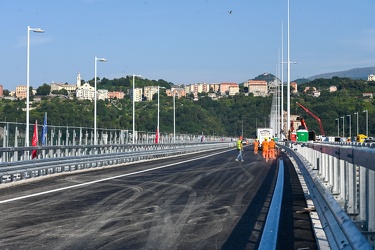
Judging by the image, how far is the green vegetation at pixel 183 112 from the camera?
71.2 m

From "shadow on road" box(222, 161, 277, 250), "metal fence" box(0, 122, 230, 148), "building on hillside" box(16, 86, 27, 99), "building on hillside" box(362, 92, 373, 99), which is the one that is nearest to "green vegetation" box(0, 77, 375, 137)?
"building on hillside" box(362, 92, 373, 99)

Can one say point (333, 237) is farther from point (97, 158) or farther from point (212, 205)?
point (97, 158)

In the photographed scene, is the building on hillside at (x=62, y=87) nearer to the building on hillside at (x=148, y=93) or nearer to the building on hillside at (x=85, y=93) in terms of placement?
the building on hillside at (x=85, y=93)

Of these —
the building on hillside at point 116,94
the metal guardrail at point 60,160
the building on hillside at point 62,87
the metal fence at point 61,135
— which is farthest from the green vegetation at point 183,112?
the metal guardrail at point 60,160

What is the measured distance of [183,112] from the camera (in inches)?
5098

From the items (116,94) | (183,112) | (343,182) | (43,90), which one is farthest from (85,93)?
(343,182)

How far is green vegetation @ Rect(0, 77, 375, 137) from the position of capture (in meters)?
71.2

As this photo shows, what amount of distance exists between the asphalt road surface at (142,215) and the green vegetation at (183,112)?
3511 centimetres

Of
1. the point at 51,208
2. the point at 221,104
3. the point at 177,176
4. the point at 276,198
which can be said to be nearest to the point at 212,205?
the point at 276,198

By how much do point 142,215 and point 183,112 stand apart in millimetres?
115552

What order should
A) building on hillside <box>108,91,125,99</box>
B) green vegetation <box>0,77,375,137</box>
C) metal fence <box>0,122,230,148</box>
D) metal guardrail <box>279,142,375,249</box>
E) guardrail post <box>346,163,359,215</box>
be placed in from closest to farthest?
metal guardrail <box>279,142,375,249</box>, guardrail post <box>346,163,359,215</box>, metal fence <box>0,122,230,148</box>, green vegetation <box>0,77,375,137</box>, building on hillside <box>108,91,125,99</box>

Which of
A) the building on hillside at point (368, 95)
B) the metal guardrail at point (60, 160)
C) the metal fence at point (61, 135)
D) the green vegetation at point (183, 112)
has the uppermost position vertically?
the building on hillside at point (368, 95)

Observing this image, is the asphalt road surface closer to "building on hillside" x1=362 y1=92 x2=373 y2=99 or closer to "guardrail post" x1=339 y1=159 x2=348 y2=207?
"guardrail post" x1=339 y1=159 x2=348 y2=207

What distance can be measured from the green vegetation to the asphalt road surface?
35.1 m
